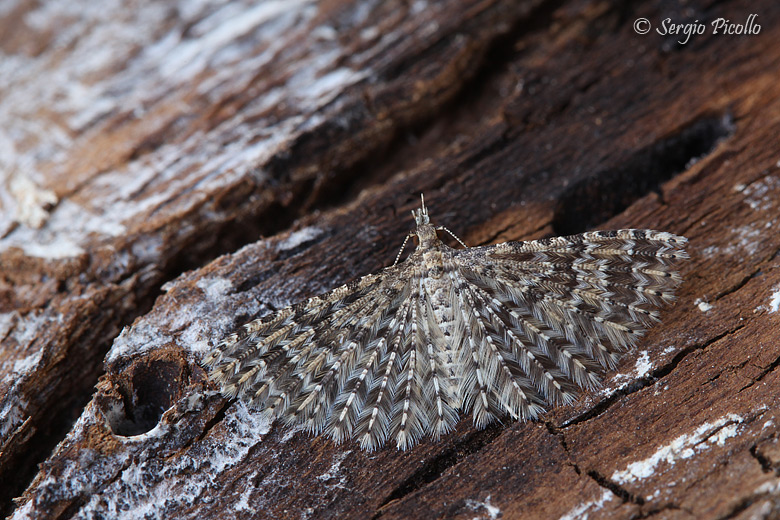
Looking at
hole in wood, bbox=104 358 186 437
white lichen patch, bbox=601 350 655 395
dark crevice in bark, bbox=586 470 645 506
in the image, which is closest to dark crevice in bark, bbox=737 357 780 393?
white lichen patch, bbox=601 350 655 395

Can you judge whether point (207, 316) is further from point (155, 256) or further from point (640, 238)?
point (640, 238)

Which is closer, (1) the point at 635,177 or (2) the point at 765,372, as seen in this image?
(2) the point at 765,372

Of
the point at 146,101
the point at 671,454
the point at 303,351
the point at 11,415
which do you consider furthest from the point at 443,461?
the point at 146,101

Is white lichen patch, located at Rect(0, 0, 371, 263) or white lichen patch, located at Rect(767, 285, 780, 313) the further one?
white lichen patch, located at Rect(0, 0, 371, 263)

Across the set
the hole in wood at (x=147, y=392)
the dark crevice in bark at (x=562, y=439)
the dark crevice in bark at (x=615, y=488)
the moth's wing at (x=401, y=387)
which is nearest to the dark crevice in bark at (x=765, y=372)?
the dark crevice in bark at (x=615, y=488)

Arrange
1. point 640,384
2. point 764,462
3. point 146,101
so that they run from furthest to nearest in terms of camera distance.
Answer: point 146,101 → point 640,384 → point 764,462

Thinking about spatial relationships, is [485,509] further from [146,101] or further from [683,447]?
[146,101]

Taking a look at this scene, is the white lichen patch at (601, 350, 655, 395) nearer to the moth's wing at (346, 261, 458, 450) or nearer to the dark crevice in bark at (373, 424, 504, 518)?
the dark crevice in bark at (373, 424, 504, 518)
